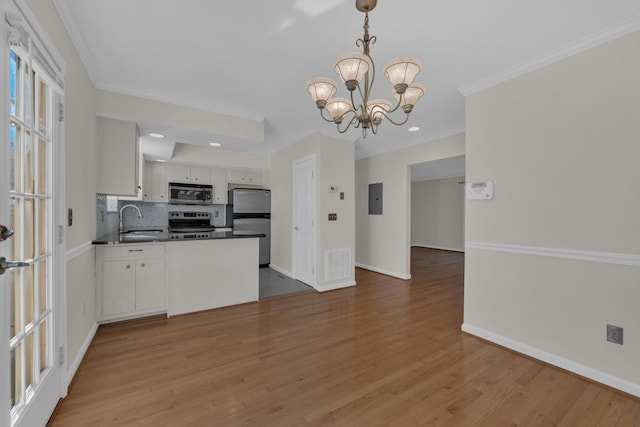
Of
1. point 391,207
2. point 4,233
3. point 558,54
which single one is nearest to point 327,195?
point 391,207

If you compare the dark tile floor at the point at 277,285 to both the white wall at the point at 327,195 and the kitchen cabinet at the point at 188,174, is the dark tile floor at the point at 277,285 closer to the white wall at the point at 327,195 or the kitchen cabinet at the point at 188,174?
the white wall at the point at 327,195

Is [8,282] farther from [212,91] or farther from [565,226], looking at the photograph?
[565,226]

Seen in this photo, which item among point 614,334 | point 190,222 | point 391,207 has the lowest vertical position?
point 614,334

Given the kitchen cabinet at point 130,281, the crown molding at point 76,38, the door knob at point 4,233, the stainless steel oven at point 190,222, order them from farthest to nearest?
1. the stainless steel oven at point 190,222
2. the kitchen cabinet at point 130,281
3. the crown molding at point 76,38
4. the door knob at point 4,233

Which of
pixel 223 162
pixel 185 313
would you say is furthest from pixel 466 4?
pixel 223 162

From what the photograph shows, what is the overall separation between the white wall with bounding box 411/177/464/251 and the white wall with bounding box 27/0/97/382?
8276 mm

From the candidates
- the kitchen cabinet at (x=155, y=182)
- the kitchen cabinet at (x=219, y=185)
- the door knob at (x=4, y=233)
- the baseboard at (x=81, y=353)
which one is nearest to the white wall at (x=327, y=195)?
the kitchen cabinet at (x=219, y=185)

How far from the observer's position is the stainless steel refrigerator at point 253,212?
5.25 meters

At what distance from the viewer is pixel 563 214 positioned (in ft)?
6.80

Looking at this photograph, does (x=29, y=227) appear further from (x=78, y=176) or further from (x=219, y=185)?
(x=219, y=185)

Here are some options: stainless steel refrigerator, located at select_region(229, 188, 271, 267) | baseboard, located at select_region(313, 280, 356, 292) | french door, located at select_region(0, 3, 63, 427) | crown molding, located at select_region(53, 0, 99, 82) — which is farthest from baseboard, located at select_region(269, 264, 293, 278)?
crown molding, located at select_region(53, 0, 99, 82)

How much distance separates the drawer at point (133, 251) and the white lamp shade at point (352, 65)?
8.61 feet

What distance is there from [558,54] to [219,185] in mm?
5139

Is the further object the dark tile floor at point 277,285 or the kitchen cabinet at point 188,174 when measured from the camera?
the kitchen cabinet at point 188,174
